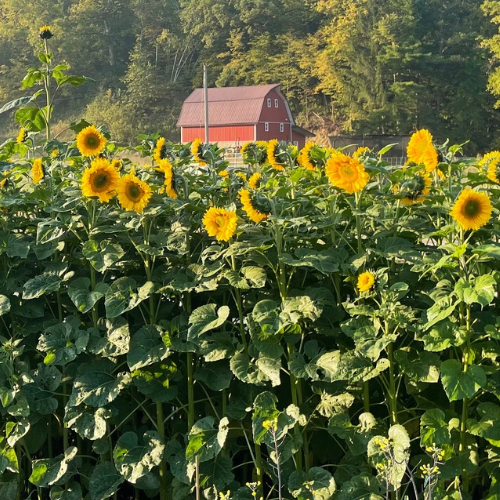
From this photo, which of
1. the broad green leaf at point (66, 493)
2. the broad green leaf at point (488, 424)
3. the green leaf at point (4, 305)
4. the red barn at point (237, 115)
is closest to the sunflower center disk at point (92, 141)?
the green leaf at point (4, 305)

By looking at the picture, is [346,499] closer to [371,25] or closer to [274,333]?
[274,333]

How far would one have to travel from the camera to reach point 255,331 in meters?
2.48

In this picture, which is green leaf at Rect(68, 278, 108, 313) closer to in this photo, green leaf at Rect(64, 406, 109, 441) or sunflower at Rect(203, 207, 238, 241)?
green leaf at Rect(64, 406, 109, 441)

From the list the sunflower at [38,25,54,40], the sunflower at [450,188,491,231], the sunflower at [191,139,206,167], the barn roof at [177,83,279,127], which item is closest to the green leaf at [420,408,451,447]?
the sunflower at [450,188,491,231]

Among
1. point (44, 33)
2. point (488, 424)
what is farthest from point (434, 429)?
point (44, 33)

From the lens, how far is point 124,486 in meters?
3.02

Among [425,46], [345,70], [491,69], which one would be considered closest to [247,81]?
[345,70]

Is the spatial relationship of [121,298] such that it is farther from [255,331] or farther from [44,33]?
[44,33]

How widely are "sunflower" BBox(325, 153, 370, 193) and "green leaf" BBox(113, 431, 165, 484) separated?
1.02 meters

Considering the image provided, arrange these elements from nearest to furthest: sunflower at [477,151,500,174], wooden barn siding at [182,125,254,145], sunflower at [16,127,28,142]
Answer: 1. sunflower at [477,151,500,174]
2. sunflower at [16,127,28,142]
3. wooden barn siding at [182,125,254,145]

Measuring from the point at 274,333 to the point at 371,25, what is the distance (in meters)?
56.7

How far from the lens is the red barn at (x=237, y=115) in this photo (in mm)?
50375

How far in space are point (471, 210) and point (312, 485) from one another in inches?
37.1

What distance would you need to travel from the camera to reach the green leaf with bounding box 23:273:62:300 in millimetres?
2674
